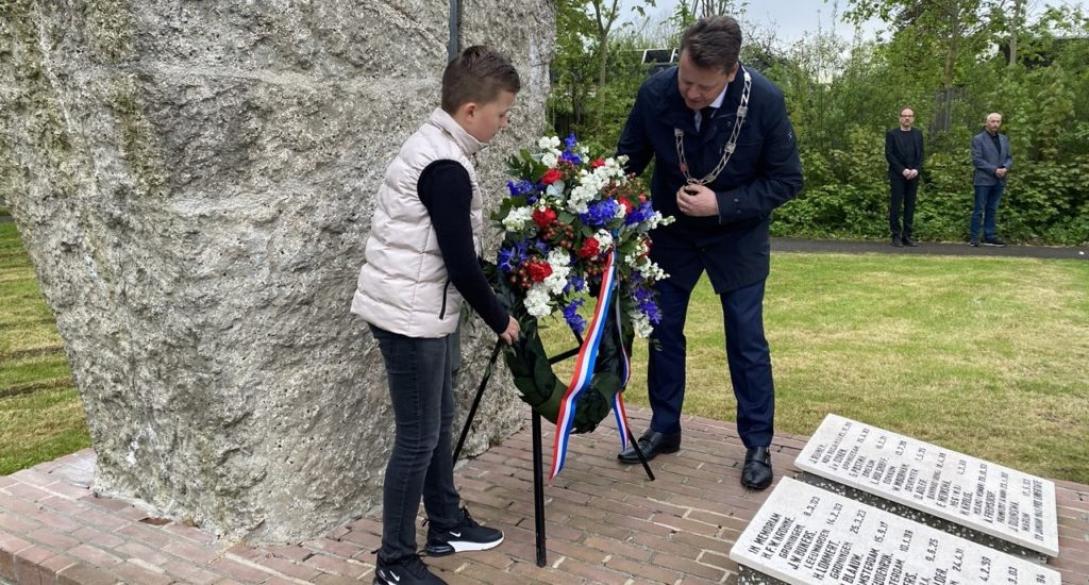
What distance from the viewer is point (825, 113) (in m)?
15.0

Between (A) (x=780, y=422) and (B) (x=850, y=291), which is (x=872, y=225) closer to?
(B) (x=850, y=291)

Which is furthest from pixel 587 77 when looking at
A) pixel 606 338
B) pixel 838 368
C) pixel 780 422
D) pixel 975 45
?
pixel 606 338

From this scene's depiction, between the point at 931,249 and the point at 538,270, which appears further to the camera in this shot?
the point at 931,249

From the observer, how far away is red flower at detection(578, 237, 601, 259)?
329 centimetres

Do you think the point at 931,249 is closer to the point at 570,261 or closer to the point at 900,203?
the point at 900,203

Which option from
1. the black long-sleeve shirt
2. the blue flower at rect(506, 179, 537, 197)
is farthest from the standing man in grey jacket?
the black long-sleeve shirt

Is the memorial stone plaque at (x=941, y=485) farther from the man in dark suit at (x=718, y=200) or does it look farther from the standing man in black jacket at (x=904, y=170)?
the standing man in black jacket at (x=904, y=170)

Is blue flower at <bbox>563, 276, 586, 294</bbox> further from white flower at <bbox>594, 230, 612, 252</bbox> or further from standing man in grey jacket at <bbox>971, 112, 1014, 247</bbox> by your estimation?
standing man in grey jacket at <bbox>971, 112, 1014, 247</bbox>

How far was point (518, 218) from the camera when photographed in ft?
10.7

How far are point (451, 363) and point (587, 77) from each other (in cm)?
1414

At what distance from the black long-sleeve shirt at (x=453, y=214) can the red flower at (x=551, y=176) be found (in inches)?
21.3

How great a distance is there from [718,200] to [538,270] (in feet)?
3.26

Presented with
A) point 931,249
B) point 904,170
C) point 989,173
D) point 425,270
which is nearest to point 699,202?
point 425,270

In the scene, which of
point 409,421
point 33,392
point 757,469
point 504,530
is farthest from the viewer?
point 33,392
